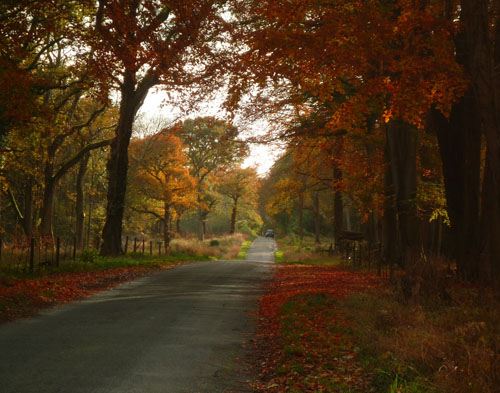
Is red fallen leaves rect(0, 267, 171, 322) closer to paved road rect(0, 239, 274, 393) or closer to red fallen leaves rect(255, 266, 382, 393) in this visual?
paved road rect(0, 239, 274, 393)

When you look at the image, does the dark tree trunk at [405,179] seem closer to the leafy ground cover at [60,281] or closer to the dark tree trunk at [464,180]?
the dark tree trunk at [464,180]

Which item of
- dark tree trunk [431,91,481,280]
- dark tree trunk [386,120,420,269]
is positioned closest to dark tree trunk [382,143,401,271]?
dark tree trunk [386,120,420,269]

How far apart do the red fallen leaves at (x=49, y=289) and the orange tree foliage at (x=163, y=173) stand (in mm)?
24968

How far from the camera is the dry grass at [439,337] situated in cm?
496

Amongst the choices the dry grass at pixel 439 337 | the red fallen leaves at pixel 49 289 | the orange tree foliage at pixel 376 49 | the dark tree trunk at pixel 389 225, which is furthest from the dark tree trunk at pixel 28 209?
the dry grass at pixel 439 337

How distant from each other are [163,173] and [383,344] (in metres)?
37.1

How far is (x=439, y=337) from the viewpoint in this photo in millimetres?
6277

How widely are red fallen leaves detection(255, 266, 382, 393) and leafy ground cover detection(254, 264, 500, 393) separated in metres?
0.01

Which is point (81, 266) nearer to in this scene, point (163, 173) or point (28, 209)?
point (28, 209)

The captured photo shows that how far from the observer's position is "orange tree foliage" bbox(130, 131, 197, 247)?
41156 mm

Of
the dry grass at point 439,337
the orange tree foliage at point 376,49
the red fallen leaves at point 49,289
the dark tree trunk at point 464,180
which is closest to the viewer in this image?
the dry grass at point 439,337

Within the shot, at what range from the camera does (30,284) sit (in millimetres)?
11969

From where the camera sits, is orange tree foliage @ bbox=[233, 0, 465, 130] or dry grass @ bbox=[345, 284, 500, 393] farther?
orange tree foliage @ bbox=[233, 0, 465, 130]

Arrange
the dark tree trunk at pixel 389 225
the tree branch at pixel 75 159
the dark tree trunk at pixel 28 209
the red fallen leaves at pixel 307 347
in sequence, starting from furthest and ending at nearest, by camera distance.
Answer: the dark tree trunk at pixel 28 209
the tree branch at pixel 75 159
the dark tree trunk at pixel 389 225
the red fallen leaves at pixel 307 347
